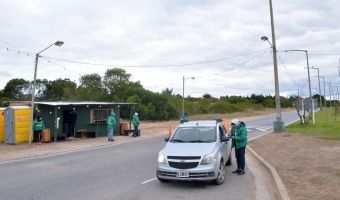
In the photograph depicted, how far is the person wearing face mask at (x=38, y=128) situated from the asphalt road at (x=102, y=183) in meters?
7.82

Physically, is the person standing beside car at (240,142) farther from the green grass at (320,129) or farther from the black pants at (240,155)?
the green grass at (320,129)

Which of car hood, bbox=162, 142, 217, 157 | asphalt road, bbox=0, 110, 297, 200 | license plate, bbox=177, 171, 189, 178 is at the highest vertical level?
car hood, bbox=162, 142, 217, 157

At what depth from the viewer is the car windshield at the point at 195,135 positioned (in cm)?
944

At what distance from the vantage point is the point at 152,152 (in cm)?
1545

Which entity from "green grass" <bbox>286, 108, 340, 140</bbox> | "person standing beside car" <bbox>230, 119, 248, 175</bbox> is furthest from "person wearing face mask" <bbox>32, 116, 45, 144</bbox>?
"green grass" <bbox>286, 108, 340, 140</bbox>

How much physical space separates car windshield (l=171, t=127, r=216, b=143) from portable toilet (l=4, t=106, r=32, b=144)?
14.1 meters

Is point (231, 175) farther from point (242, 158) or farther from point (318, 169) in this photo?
point (318, 169)

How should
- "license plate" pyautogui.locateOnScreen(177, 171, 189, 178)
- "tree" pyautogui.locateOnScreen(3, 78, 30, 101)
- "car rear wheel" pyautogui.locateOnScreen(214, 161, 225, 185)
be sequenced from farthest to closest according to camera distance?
"tree" pyautogui.locateOnScreen(3, 78, 30, 101) → "car rear wheel" pyautogui.locateOnScreen(214, 161, 225, 185) → "license plate" pyautogui.locateOnScreen(177, 171, 189, 178)

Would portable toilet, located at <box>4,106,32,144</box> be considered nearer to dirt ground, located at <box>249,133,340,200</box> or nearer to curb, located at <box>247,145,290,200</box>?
dirt ground, located at <box>249,133,340,200</box>

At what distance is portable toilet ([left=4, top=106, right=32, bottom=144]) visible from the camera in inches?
818

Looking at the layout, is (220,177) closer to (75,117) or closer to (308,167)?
(308,167)

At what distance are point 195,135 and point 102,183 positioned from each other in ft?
9.03

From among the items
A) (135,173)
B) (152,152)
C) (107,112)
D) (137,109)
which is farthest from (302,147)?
(137,109)

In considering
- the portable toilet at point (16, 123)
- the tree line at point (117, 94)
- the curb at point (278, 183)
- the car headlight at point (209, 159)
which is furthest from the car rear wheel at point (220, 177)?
the tree line at point (117, 94)
